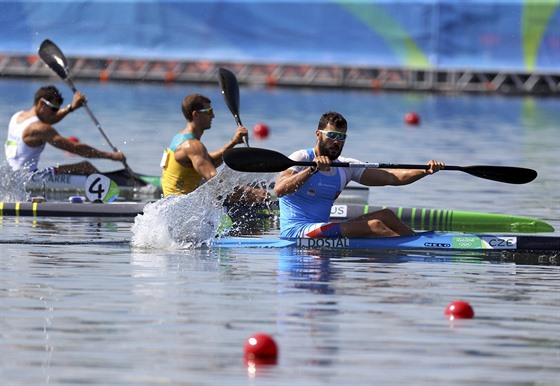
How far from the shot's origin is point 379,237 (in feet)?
42.8

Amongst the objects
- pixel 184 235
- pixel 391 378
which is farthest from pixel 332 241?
pixel 391 378

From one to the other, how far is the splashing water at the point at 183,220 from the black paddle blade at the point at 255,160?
2.63 ft

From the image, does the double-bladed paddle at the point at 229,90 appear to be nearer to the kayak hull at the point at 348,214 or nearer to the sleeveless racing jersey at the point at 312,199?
the kayak hull at the point at 348,214

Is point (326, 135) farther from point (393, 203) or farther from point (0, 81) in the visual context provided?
point (0, 81)

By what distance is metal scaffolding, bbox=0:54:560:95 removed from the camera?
46.6 m

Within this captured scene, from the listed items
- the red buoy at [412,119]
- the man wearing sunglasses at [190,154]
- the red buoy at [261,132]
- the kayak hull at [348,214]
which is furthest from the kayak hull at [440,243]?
the red buoy at [412,119]

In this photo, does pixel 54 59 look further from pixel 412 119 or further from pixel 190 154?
pixel 412 119

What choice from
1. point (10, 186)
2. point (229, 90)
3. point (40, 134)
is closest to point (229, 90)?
point (229, 90)

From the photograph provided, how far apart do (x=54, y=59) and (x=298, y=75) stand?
30.0 m

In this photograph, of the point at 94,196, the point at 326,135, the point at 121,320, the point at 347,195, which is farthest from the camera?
the point at 347,195

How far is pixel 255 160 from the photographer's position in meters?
13.0

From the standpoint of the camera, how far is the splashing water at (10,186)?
17.5 meters

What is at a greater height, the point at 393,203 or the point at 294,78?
the point at 294,78

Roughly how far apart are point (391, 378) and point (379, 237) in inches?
202
